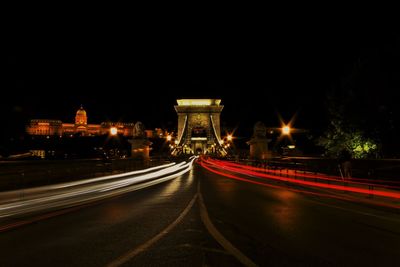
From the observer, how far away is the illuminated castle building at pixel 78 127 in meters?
160

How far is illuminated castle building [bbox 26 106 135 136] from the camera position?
160325 mm

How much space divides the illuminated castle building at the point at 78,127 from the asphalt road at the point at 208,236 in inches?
6081

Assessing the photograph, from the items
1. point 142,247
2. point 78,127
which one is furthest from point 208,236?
point 78,127

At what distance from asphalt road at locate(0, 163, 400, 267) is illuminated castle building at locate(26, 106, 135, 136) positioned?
154 meters

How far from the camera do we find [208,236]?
280 inches

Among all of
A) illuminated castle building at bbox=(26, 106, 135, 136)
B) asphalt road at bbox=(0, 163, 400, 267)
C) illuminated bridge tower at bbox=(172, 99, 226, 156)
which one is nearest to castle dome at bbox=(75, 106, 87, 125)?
illuminated castle building at bbox=(26, 106, 135, 136)

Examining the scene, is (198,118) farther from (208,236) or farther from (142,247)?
(142,247)

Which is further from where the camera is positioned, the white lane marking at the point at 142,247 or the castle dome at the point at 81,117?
the castle dome at the point at 81,117

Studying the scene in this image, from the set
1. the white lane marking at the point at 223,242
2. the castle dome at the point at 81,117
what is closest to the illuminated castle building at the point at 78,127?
the castle dome at the point at 81,117

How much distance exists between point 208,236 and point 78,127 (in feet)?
569

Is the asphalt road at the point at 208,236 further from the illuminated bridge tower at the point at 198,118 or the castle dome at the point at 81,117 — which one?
the castle dome at the point at 81,117

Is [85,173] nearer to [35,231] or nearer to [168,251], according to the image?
[35,231]

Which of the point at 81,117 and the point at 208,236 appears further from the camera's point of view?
the point at 81,117

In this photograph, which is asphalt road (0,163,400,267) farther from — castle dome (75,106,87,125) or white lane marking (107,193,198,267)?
castle dome (75,106,87,125)
